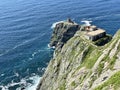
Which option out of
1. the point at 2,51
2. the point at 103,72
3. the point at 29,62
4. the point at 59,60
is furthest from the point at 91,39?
the point at 2,51

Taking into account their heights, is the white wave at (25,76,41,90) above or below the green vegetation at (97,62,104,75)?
below

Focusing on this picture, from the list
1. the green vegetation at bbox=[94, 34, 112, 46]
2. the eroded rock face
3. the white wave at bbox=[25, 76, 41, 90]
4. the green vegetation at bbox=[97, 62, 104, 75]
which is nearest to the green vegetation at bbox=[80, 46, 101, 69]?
the green vegetation at bbox=[94, 34, 112, 46]

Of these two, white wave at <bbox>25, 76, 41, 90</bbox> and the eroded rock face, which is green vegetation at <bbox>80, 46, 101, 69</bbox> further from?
the eroded rock face

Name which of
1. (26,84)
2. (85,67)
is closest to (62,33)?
(26,84)

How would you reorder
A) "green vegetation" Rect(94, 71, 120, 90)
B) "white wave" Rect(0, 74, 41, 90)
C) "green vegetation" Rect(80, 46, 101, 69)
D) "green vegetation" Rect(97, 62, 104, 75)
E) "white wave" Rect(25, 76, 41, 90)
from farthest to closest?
1. "white wave" Rect(0, 74, 41, 90)
2. "white wave" Rect(25, 76, 41, 90)
3. "green vegetation" Rect(80, 46, 101, 69)
4. "green vegetation" Rect(97, 62, 104, 75)
5. "green vegetation" Rect(94, 71, 120, 90)

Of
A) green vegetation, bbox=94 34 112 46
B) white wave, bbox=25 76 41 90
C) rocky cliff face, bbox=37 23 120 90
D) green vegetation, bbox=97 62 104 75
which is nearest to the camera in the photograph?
rocky cliff face, bbox=37 23 120 90

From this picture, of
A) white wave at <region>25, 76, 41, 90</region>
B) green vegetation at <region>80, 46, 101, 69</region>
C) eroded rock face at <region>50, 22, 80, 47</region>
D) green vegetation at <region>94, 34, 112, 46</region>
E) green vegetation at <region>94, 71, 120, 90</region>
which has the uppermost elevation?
green vegetation at <region>94, 71, 120, 90</region>

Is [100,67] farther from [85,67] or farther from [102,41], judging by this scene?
[102,41]
